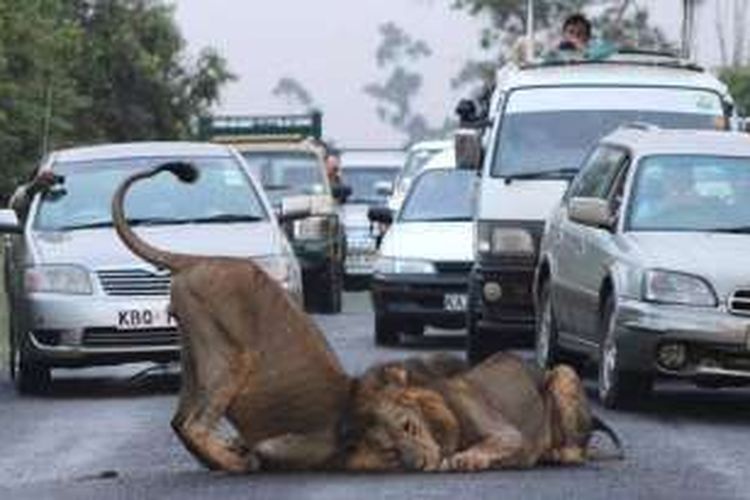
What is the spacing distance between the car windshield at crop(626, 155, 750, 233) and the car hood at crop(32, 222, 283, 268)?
272 cm

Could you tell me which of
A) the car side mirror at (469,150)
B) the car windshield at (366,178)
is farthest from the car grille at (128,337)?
the car windshield at (366,178)

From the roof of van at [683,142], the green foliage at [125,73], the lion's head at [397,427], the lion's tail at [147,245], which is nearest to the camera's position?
the lion's head at [397,427]

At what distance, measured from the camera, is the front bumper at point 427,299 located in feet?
72.5

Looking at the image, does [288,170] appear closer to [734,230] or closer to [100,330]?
[100,330]

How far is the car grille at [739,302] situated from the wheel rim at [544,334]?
9.07 feet

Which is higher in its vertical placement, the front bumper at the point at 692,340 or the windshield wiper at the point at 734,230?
the windshield wiper at the point at 734,230

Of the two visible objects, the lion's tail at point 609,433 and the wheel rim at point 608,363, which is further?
the wheel rim at point 608,363

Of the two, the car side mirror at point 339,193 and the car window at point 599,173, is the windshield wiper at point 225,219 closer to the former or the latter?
the car window at point 599,173

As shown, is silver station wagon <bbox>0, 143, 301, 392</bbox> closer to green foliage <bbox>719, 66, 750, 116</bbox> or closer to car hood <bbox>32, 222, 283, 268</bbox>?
car hood <bbox>32, 222, 283, 268</bbox>

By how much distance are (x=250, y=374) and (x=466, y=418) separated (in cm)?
99

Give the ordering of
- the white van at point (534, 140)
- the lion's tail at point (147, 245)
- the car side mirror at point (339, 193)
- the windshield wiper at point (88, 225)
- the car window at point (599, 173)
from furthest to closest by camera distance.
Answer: the car side mirror at point (339, 193) < the white van at point (534, 140) < the windshield wiper at point (88, 225) < the car window at point (599, 173) < the lion's tail at point (147, 245)

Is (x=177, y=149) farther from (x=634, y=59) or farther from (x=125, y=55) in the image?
(x=125, y=55)

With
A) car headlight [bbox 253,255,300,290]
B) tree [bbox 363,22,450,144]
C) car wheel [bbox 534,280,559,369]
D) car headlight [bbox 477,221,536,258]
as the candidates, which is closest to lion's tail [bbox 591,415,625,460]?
car wheel [bbox 534,280,559,369]

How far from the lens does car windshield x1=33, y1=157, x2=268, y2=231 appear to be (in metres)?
18.1
